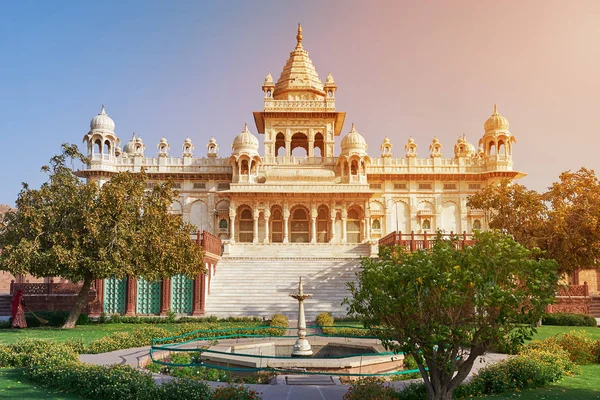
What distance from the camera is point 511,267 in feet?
26.4

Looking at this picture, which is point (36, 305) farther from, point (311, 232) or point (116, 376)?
point (311, 232)

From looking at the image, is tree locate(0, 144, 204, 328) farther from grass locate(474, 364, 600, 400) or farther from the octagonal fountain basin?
grass locate(474, 364, 600, 400)

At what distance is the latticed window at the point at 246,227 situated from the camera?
137 feet

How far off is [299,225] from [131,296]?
19.1m

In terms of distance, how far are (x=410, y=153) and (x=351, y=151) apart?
6.24m

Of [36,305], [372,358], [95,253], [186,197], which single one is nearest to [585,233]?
[372,358]

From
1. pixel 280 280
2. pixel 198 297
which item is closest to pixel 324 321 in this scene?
pixel 198 297

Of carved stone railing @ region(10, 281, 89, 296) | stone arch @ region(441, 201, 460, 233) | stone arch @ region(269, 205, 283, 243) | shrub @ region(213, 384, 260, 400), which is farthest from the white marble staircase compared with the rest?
shrub @ region(213, 384, 260, 400)

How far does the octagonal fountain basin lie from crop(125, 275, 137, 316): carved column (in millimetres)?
10761

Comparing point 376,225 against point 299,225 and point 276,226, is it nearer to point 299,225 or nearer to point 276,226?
point 299,225

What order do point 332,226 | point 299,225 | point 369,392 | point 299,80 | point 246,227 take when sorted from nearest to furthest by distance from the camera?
1. point 369,392
2. point 332,226
3. point 299,225
4. point 246,227
5. point 299,80

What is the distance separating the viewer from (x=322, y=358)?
39.8 ft

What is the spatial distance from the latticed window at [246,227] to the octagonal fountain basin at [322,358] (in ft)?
87.7

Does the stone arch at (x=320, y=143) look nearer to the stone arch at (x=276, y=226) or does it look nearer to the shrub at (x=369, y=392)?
the stone arch at (x=276, y=226)
